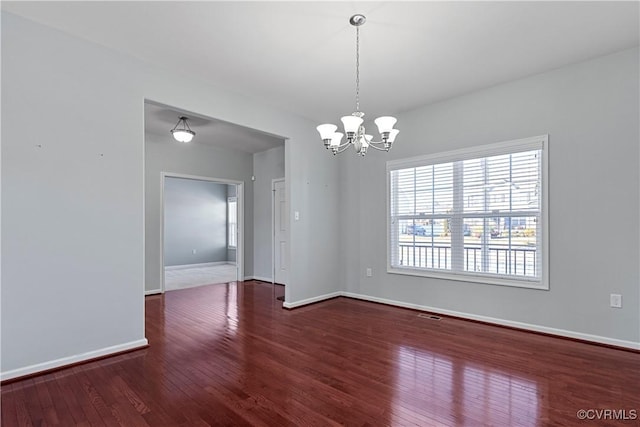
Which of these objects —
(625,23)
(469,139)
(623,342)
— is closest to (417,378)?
(623,342)

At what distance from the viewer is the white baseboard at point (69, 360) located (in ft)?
8.18

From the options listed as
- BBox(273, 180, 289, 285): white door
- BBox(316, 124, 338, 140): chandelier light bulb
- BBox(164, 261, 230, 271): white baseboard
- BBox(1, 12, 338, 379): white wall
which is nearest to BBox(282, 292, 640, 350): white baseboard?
BBox(273, 180, 289, 285): white door

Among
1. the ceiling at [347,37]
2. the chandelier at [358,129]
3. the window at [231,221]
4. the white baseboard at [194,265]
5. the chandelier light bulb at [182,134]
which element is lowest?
the white baseboard at [194,265]

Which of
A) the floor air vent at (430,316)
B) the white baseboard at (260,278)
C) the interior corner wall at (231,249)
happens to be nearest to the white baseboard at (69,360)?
the floor air vent at (430,316)

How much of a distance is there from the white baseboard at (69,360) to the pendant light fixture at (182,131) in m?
2.92

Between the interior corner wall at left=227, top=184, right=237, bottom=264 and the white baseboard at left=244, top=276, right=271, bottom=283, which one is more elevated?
the interior corner wall at left=227, top=184, right=237, bottom=264

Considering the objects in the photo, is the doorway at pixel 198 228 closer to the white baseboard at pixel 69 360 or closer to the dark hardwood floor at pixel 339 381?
the white baseboard at pixel 69 360

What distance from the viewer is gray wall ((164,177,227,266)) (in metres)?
8.97

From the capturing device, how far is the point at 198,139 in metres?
6.03

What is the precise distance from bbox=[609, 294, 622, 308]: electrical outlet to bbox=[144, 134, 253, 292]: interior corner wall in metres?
5.80

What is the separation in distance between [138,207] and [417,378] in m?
2.88

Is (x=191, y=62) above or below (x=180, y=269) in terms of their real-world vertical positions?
above

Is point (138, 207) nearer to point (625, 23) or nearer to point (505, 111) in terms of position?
point (505, 111)

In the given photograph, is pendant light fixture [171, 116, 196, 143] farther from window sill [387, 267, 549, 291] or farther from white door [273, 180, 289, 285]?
window sill [387, 267, 549, 291]
